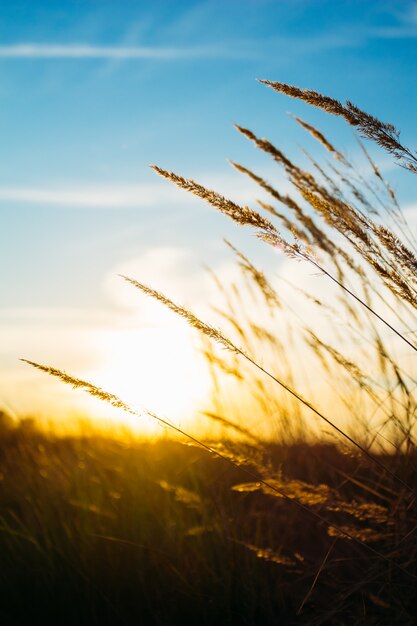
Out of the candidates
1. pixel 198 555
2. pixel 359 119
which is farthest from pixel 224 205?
pixel 198 555

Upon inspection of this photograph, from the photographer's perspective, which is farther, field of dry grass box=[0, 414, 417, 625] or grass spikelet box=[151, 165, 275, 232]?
field of dry grass box=[0, 414, 417, 625]

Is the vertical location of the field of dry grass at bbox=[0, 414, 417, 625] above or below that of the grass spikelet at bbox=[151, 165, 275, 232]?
below

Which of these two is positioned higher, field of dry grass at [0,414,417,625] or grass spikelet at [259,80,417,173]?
grass spikelet at [259,80,417,173]

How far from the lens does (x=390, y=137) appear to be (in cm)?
137

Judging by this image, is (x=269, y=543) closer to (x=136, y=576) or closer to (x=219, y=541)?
(x=219, y=541)

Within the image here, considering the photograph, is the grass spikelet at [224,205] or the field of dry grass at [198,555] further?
the field of dry grass at [198,555]

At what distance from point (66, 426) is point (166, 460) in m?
1.23

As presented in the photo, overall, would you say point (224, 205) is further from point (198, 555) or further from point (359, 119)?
point (198, 555)

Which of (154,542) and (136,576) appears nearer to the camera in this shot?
(136,576)

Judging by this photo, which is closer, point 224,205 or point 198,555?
point 224,205

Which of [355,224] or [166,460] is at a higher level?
[355,224]

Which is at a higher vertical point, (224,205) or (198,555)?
(224,205)

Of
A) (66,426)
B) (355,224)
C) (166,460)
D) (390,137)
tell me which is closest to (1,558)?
(166,460)

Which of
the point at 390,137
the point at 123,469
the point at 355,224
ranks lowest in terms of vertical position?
the point at 123,469
